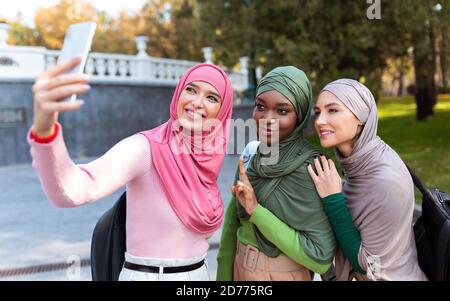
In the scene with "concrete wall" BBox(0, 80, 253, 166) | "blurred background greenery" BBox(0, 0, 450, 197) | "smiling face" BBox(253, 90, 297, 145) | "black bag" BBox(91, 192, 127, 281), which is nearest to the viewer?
"smiling face" BBox(253, 90, 297, 145)

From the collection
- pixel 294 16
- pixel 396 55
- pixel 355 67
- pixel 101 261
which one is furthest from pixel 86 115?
pixel 101 261

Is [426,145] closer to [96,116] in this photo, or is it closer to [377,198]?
[96,116]

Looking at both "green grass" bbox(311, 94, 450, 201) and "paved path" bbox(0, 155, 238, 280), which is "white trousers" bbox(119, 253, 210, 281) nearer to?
"paved path" bbox(0, 155, 238, 280)

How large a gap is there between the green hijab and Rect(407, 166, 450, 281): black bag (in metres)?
0.34

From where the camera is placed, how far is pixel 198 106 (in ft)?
5.28

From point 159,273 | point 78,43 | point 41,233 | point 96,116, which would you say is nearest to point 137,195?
point 159,273

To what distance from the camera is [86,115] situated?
35.0 ft

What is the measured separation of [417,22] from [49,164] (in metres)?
8.24

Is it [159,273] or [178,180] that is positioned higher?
[178,180]

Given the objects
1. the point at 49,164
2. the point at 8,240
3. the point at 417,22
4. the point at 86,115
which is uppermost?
the point at 417,22

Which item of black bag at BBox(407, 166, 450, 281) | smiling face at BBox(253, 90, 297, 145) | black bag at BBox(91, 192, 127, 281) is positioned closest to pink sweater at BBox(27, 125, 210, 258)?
black bag at BBox(91, 192, 127, 281)

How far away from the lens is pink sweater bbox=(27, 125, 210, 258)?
4.21 ft

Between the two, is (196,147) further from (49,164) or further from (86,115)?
(86,115)

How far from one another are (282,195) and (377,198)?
0.31 meters
